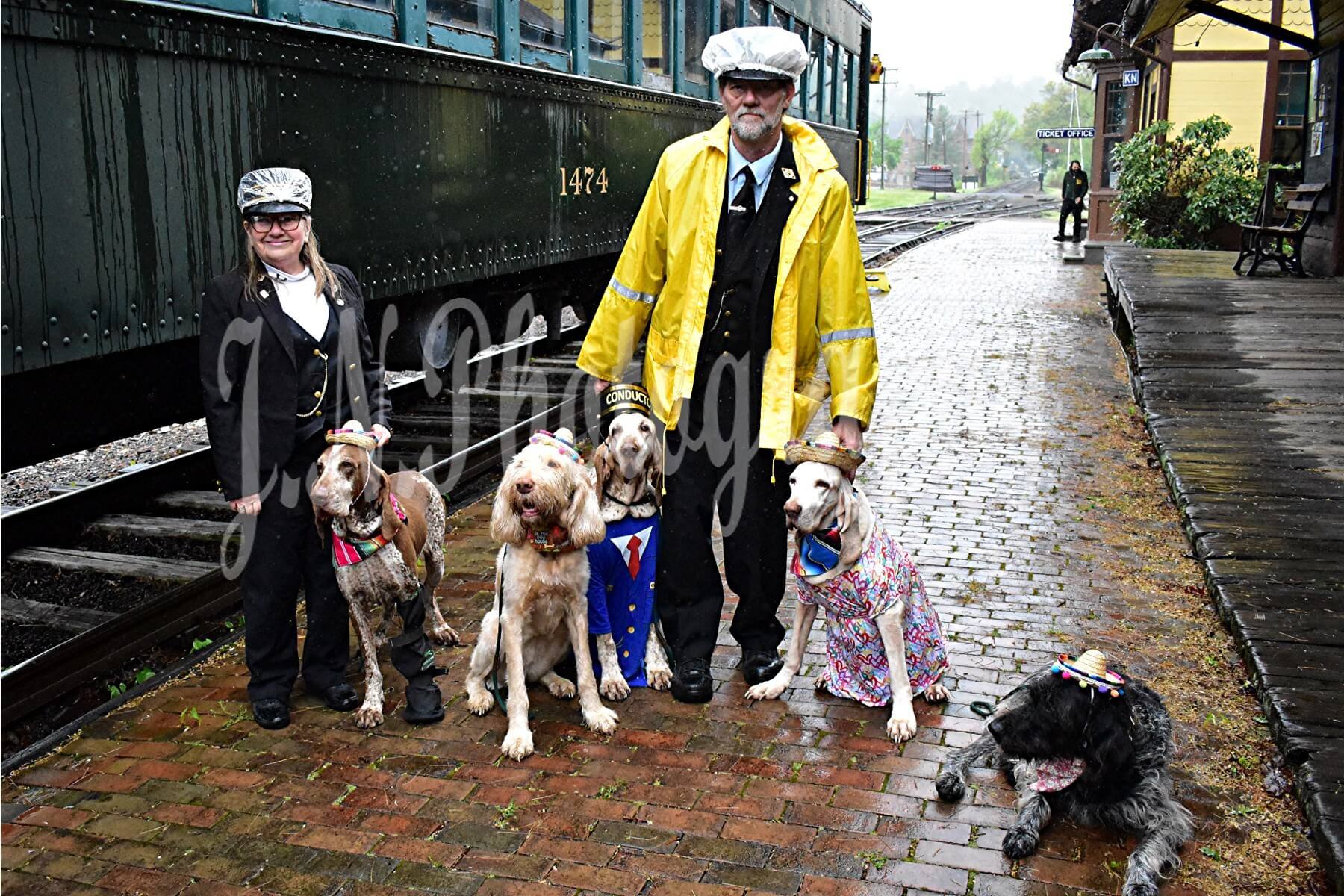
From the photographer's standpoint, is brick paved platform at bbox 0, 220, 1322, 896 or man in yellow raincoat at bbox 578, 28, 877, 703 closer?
brick paved platform at bbox 0, 220, 1322, 896

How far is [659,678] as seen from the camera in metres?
4.66

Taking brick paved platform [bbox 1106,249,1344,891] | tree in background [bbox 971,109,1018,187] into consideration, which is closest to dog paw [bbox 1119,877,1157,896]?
brick paved platform [bbox 1106,249,1344,891]

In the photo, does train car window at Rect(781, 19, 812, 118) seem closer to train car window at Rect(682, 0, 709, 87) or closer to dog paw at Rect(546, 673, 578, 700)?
train car window at Rect(682, 0, 709, 87)

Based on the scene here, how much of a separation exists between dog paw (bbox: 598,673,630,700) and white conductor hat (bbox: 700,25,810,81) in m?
2.20

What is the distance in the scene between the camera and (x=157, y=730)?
168 inches

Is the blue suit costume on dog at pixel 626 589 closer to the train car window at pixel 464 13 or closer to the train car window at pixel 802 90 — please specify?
the train car window at pixel 464 13

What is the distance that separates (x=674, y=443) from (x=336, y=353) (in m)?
1.27

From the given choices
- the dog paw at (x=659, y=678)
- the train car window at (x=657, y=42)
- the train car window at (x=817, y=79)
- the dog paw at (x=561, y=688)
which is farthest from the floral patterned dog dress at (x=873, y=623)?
the train car window at (x=817, y=79)

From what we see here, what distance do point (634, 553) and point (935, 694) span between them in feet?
3.95

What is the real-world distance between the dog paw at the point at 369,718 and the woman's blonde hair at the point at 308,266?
1.47 m

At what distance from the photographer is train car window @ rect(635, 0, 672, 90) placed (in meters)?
9.87

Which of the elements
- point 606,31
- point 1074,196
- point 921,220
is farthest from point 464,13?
point 921,220

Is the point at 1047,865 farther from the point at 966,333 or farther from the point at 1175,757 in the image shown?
the point at 966,333

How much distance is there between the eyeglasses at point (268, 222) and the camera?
4.11 meters
